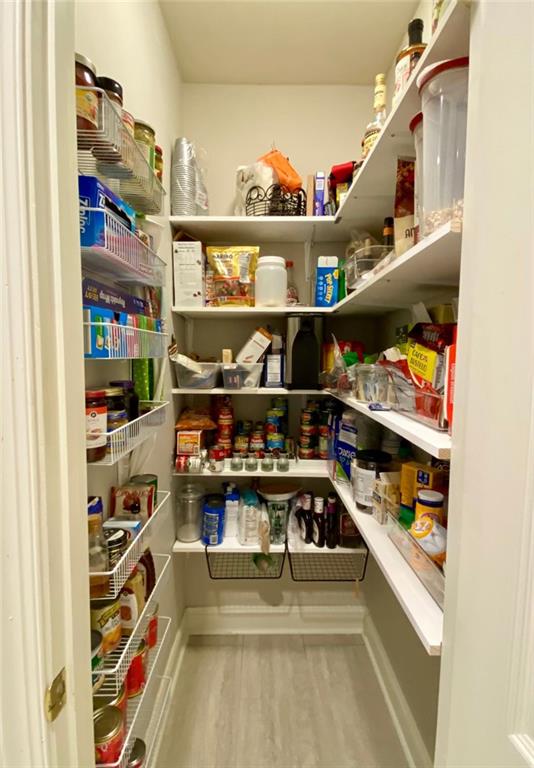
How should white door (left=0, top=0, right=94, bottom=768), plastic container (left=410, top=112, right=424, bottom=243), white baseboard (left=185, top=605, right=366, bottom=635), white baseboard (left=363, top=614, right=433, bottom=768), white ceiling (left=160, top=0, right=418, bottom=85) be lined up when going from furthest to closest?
white baseboard (left=185, top=605, right=366, bottom=635), white ceiling (left=160, top=0, right=418, bottom=85), white baseboard (left=363, top=614, right=433, bottom=768), plastic container (left=410, top=112, right=424, bottom=243), white door (left=0, top=0, right=94, bottom=768)

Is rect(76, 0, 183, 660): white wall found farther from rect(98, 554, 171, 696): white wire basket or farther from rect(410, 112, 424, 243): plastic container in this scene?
rect(410, 112, 424, 243): plastic container

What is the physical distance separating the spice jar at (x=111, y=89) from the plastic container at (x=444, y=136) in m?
0.61

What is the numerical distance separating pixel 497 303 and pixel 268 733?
1.68 meters

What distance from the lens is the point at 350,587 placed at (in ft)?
5.73

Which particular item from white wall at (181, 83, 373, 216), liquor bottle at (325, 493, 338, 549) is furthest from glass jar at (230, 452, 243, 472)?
white wall at (181, 83, 373, 216)

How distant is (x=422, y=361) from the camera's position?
0.73 m

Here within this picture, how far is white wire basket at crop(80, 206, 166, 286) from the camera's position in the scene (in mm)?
633

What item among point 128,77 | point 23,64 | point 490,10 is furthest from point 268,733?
point 128,77

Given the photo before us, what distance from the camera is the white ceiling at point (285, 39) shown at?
1230mm

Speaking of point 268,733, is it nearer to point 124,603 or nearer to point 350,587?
point 350,587

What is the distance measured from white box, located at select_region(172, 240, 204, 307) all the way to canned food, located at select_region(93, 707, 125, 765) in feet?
4.25

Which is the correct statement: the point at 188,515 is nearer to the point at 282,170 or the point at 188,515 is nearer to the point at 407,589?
the point at 407,589

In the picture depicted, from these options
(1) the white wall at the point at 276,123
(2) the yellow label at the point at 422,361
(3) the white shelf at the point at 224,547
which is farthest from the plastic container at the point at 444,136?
(3) the white shelf at the point at 224,547

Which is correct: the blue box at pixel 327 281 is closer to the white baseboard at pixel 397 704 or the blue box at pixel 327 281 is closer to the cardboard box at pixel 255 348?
the cardboard box at pixel 255 348
